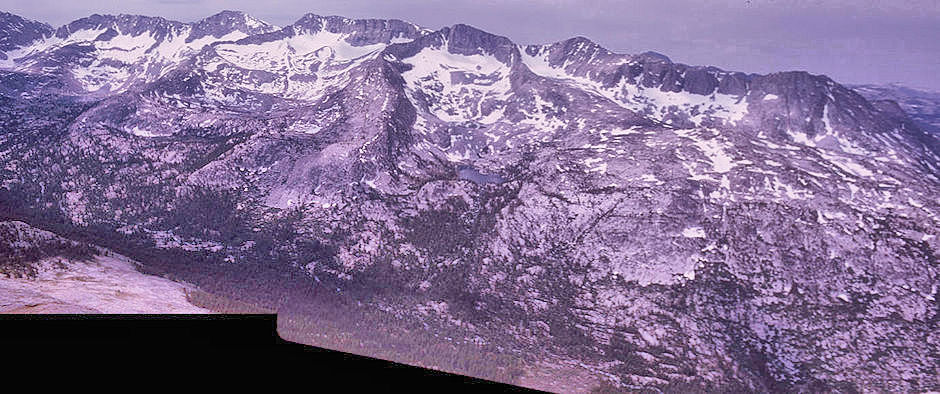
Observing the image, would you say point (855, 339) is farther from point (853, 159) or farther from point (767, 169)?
point (853, 159)

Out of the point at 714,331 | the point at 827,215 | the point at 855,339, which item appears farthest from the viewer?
the point at 827,215

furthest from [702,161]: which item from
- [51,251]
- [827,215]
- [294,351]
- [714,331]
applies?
[294,351]

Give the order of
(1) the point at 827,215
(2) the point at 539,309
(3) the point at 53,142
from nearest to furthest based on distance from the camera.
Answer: (2) the point at 539,309 → (1) the point at 827,215 → (3) the point at 53,142

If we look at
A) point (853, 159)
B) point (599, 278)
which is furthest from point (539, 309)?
point (853, 159)

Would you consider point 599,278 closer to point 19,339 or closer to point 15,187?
point 19,339

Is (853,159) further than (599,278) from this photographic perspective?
Yes

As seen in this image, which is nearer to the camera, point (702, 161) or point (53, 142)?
point (702, 161)

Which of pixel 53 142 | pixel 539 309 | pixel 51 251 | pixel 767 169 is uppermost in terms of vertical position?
pixel 767 169

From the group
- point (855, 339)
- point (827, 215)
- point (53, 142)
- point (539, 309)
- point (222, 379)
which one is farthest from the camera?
point (53, 142)

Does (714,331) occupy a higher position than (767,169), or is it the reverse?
(767,169)
